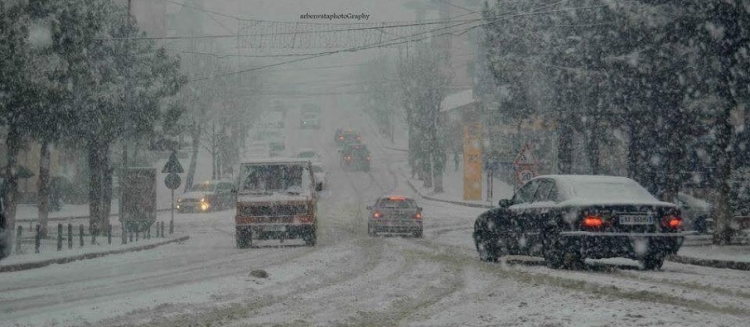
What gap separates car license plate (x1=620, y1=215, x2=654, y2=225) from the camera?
14531 millimetres

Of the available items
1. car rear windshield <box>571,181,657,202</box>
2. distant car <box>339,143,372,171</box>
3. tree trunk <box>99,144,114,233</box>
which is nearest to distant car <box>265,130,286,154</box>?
distant car <box>339,143,372,171</box>

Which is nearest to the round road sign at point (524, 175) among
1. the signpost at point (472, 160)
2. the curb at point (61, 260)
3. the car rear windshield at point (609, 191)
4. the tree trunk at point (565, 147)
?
the tree trunk at point (565, 147)

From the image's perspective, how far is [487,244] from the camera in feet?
57.7

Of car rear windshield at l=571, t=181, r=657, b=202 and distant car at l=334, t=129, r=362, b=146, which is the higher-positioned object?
distant car at l=334, t=129, r=362, b=146

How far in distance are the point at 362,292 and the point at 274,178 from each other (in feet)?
41.6

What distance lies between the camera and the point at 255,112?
10819 centimetres

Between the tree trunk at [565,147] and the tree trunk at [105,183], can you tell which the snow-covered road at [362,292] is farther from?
the tree trunk at [565,147]

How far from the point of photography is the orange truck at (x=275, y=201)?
24.3 metres

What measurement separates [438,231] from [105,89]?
39.2 feet

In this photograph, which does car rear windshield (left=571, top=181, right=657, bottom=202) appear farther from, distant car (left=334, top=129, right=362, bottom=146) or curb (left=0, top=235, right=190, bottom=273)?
distant car (left=334, top=129, right=362, bottom=146)

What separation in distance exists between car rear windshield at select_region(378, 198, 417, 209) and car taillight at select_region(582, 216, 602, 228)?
1557 cm

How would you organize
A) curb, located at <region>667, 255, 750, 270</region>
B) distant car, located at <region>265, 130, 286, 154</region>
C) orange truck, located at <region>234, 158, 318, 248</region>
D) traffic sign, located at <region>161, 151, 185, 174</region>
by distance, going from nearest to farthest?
curb, located at <region>667, 255, 750, 270</region> → orange truck, located at <region>234, 158, 318, 248</region> → traffic sign, located at <region>161, 151, 185, 174</region> → distant car, located at <region>265, 130, 286, 154</region>

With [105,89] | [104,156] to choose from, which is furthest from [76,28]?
[104,156]

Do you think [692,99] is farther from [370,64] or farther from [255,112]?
[370,64]
